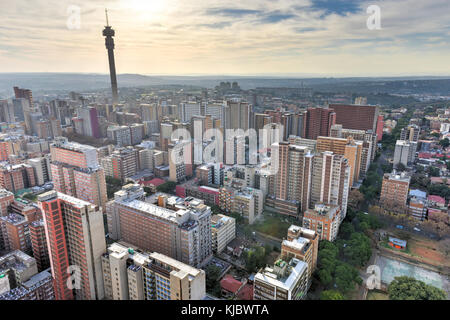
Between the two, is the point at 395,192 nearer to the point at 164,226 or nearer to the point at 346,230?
the point at 346,230

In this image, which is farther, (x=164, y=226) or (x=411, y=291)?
(x=164, y=226)

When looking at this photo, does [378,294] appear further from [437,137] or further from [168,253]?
[437,137]

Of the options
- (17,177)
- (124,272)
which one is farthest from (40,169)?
(124,272)

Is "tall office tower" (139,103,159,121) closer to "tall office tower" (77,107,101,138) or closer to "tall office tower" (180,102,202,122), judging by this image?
"tall office tower" (180,102,202,122)

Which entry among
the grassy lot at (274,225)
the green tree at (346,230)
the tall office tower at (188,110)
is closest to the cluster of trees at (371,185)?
the green tree at (346,230)

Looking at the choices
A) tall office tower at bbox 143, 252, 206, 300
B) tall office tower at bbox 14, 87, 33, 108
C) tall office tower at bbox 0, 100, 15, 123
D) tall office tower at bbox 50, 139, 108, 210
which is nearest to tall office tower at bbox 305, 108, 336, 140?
tall office tower at bbox 50, 139, 108, 210
